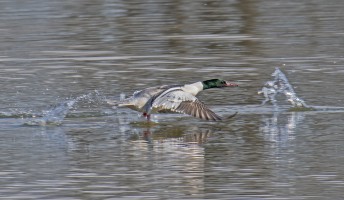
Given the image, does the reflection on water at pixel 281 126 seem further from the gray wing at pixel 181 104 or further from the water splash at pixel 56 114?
the water splash at pixel 56 114

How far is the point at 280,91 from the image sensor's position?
52.1 feet

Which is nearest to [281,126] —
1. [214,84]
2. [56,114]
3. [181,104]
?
[181,104]

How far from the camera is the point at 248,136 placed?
13.0 meters

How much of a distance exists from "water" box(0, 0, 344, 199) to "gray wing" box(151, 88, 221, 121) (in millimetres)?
210

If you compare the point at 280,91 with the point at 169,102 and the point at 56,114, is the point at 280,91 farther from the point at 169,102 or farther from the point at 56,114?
the point at 56,114

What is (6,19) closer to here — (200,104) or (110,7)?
(110,7)

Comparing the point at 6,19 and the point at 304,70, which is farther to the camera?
the point at 6,19

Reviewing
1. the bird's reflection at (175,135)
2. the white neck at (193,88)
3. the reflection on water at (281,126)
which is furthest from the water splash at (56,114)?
the reflection on water at (281,126)

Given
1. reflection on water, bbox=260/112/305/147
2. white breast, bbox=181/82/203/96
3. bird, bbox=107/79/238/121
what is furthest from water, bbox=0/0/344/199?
white breast, bbox=181/82/203/96

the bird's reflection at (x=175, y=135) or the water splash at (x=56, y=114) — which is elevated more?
the water splash at (x=56, y=114)

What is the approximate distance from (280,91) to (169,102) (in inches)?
96.9

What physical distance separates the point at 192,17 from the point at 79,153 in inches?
565

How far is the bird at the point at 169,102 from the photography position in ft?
44.9

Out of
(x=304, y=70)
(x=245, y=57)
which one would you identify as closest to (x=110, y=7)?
(x=245, y=57)
